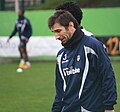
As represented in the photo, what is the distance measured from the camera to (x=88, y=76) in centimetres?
432

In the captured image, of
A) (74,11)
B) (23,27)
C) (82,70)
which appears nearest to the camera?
(82,70)

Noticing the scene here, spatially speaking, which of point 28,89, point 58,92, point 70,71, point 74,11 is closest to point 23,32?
point 28,89

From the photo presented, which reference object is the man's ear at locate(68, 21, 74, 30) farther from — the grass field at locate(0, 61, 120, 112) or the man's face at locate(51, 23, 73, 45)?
the grass field at locate(0, 61, 120, 112)

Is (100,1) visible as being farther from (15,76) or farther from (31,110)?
(31,110)

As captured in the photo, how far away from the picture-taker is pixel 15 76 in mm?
14344

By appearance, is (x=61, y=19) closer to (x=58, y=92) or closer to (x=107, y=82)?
(x=107, y=82)

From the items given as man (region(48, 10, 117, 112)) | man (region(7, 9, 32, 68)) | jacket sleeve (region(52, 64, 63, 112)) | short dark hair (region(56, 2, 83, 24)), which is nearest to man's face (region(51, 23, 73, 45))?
man (region(48, 10, 117, 112))

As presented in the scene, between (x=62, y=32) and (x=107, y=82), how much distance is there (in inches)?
22.8

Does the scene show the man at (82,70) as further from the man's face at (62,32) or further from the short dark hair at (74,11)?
the short dark hair at (74,11)

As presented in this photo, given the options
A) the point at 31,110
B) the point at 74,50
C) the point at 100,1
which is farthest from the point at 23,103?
the point at 100,1

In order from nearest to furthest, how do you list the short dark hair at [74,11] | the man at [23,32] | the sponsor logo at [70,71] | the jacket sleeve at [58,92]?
the sponsor logo at [70,71] → the jacket sleeve at [58,92] → the short dark hair at [74,11] → the man at [23,32]

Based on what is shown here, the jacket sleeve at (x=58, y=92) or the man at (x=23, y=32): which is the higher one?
the jacket sleeve at (x=58, y=92)

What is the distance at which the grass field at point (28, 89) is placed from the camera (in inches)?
370

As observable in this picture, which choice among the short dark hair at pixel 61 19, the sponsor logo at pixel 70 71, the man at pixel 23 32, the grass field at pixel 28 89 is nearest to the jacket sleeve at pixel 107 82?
the sponsor logo at pixel 70 71
